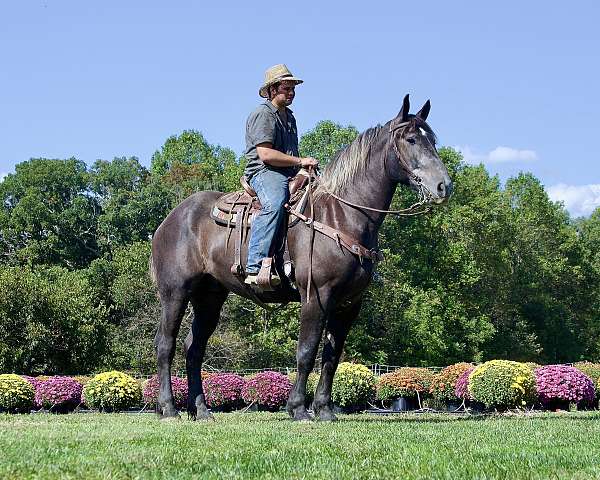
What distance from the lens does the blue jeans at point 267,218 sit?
10844 mm

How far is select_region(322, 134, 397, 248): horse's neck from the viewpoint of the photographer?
10.8 meters

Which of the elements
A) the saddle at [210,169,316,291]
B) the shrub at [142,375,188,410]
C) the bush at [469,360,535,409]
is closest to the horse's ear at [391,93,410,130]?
the saddle at [210,169,316,291]

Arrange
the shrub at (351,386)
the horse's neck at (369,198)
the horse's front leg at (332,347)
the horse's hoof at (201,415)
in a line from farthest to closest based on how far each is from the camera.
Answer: the shrub at (351,386) → the horse's hoof at (201,415) → the horse's front leg at (332,347) → the horse's neck at (369,198)

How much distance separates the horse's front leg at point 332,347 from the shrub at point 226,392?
25.2ft

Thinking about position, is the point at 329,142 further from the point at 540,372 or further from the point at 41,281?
the point at 540,372

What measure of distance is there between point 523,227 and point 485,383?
52.5 m

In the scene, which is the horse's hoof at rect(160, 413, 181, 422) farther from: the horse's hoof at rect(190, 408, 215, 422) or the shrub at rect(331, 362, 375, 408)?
the shrub at rect(331, 362, 375, 408)

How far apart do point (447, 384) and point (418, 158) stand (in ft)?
34.4

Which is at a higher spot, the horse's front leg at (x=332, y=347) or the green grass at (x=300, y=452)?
the horse's front leg at (x=332, y=347)

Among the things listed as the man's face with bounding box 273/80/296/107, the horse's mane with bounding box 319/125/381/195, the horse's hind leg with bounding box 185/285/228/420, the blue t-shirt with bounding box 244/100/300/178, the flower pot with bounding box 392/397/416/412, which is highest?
the man's face with bounding box 273/80/296/107

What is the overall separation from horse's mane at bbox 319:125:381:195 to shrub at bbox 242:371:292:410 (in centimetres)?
771

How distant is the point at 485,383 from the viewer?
15.1 meters

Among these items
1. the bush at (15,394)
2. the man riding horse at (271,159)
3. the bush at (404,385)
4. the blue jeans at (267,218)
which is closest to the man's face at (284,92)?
the man riding horse at (271,159)

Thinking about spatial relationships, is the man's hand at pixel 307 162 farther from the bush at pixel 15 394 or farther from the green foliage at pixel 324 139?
the green foliage at pixel 324 139
